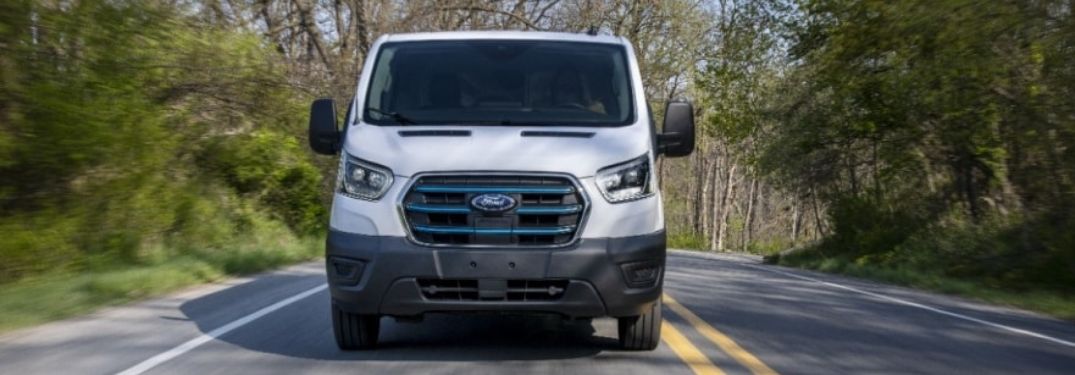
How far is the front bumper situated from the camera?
22.0ft

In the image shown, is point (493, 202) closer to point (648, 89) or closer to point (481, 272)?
point (481, 272)

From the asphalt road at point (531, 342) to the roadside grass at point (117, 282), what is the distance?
1.18 ft

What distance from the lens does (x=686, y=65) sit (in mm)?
43031

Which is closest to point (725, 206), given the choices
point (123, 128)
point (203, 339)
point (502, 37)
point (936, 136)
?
point (936, 136)

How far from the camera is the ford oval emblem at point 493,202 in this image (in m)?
6.73

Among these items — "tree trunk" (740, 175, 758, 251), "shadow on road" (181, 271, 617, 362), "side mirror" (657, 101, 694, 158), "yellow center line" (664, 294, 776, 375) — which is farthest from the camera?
"tree trunk" (740, 175, 758, 251)

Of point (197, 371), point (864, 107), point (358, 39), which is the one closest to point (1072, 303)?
point (197, 371)

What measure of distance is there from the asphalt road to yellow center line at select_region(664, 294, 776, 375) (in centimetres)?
1

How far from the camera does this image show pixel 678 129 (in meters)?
7.72

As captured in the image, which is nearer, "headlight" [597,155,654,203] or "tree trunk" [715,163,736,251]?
"headlight" [597,155,654,203]

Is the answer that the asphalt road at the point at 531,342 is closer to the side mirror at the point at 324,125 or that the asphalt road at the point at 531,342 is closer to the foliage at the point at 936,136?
the side mirror at the point at 324,125

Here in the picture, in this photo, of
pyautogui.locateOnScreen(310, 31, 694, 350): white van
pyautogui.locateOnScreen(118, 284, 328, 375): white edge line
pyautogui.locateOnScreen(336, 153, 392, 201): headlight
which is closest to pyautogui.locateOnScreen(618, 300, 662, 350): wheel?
pyautogui.locateOnScreen(310, 31, 694, 350): white van

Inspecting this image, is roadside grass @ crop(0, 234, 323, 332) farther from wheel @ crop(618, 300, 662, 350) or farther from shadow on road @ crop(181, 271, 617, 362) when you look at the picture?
wheel @ crop(618, 300, 662, 350)

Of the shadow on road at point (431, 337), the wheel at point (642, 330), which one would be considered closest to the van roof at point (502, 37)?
the wheel at point (642, 330)
